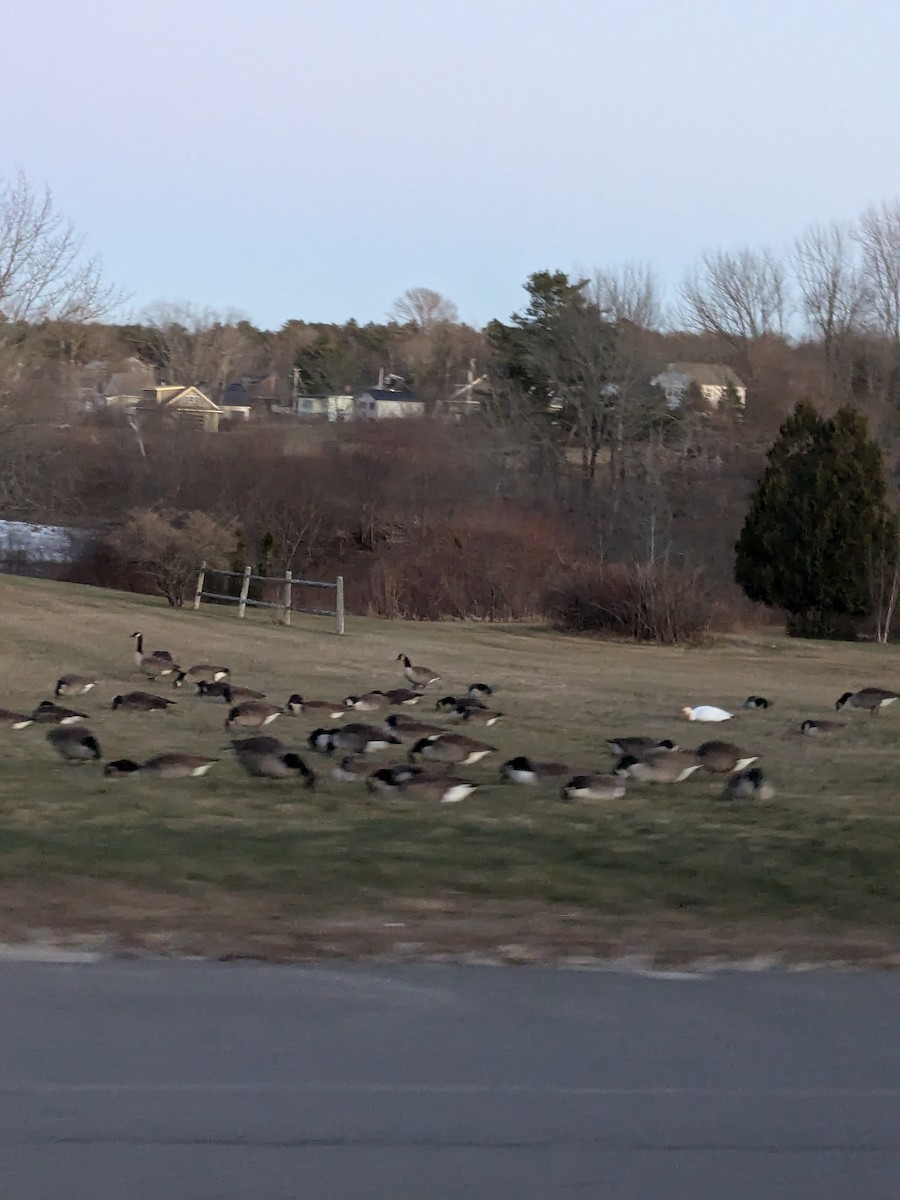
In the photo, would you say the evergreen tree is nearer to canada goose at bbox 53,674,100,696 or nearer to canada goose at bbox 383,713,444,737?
canada goose at bbox 53,674,100,696

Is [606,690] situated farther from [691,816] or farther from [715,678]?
[691,816]

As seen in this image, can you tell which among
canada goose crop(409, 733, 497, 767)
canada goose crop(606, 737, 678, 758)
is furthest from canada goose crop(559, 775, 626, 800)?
canada goose crop(409, 733, 497, 767)

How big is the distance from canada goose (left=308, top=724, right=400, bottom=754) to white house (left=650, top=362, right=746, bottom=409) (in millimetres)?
55567

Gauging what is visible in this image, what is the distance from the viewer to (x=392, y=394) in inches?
3430

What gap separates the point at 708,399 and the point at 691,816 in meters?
59.4

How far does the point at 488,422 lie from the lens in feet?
220

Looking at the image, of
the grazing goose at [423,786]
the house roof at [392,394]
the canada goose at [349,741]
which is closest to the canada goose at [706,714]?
the canada goose at [349,741]

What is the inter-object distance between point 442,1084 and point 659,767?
5.89 m

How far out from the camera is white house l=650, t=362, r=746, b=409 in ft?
214

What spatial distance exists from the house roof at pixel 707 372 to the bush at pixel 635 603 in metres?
33.3

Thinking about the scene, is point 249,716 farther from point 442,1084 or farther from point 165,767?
point 442,1084

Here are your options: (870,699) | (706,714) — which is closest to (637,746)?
(706,714)

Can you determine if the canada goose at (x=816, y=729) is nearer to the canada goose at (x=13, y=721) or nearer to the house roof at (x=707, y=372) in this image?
the canada goose at (x=13, y=721)

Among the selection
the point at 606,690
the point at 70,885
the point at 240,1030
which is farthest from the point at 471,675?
the point at 240,1030
